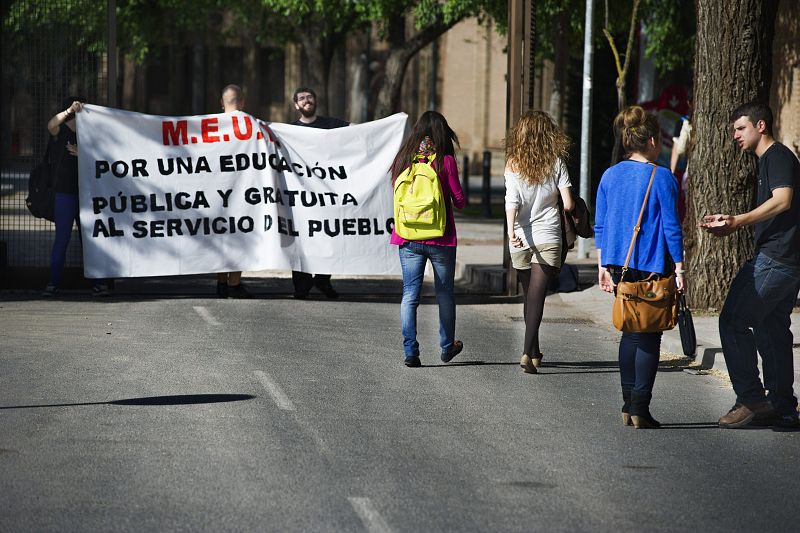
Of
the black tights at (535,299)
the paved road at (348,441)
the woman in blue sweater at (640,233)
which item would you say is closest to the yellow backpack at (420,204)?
the black tights at (535,299)

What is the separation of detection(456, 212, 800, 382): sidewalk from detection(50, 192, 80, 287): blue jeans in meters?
4.53

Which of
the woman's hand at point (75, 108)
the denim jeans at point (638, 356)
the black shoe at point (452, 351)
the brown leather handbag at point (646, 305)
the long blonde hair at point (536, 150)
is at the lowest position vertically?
the black shoe at point (452, 351)

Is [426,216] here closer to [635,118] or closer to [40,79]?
[635,118]

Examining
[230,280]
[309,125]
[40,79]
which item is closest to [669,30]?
[309,125]

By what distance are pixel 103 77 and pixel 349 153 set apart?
8.63 feet

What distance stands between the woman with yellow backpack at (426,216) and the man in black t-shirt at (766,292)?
7.99ft

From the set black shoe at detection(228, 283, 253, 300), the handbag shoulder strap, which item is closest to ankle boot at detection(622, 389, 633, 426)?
the handbag shoulder strap

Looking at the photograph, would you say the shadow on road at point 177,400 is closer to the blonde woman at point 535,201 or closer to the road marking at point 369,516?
the blonde woman at point 535,201

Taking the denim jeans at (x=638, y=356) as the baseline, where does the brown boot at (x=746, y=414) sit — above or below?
below

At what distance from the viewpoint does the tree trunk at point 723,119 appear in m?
12.4

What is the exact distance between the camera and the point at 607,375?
9492 mm

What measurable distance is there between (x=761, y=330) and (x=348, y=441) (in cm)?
251

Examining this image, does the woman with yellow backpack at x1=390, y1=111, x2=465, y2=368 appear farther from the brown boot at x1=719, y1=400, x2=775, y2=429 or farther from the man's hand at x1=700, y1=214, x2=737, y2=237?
the man's hand at x1=700, y1=214, x2=737, y2=237

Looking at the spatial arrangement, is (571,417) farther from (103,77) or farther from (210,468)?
(103,77)
